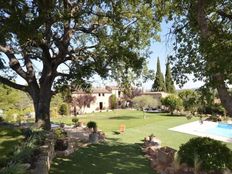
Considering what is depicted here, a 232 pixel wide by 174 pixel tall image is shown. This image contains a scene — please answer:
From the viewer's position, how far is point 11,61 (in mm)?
12891

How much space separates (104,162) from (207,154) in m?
4.94

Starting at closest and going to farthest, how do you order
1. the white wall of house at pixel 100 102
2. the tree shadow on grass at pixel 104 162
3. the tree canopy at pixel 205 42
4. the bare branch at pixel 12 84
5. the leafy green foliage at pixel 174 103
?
1. the tree canopy at pixel 205 42
2. the tree shadow on grass at pixel 104 162
3. the bare branch at pixel 12 84
4. the leafy green foliage at pixel 174 103
5. the white wall of house at pixel 100 102

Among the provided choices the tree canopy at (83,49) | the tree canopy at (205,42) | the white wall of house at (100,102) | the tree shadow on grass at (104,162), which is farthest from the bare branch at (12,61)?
the white wall of house at (100,102)

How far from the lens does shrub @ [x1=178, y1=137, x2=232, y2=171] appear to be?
855cm

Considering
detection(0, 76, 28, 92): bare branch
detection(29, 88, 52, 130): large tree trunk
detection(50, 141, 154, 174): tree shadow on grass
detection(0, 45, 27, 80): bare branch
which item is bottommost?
detection(50, 141, 154, 174): tree shadow on grass

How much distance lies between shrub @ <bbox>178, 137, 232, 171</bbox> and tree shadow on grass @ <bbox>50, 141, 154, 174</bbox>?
2.02m

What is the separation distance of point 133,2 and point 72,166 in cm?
732

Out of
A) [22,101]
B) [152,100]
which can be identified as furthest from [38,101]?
[152,100]

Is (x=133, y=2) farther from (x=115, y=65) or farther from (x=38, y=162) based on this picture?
(x=38, y=162)

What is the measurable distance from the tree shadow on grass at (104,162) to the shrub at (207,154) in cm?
202

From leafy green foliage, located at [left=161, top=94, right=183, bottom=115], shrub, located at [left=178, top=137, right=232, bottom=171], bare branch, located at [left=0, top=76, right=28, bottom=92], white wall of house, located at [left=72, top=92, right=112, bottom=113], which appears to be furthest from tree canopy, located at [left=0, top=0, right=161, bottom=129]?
white wall of house, located at [left=72, top=92, right=112, bottom=113]

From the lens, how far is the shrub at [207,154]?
8555mm

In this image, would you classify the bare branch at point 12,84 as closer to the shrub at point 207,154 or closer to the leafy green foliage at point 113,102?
the shrub at point 207,154

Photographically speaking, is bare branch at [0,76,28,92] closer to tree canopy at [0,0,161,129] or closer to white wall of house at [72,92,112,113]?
tree canopy at [0,0,161,129]
